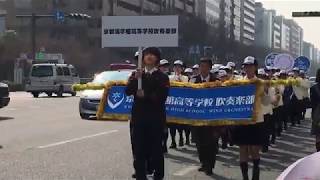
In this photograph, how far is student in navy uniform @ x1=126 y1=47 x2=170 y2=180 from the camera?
23.9 ft

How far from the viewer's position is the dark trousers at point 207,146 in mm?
9414

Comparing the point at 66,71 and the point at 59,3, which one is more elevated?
the point at 59,3

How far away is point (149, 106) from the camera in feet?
23.9

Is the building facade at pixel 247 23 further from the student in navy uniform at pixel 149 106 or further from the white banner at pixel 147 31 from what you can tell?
the student in navy uniform at pixel 149 106

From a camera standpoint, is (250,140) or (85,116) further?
(85,116)

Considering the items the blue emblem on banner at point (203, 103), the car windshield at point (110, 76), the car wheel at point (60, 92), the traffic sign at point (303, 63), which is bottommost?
the car wheel at point (60, 92)

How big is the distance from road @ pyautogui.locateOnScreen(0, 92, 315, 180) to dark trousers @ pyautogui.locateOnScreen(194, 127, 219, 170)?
213 millimetres

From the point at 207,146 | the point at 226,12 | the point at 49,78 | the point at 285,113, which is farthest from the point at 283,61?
the point at 226,12

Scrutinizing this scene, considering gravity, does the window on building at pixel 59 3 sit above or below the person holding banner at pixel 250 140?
above

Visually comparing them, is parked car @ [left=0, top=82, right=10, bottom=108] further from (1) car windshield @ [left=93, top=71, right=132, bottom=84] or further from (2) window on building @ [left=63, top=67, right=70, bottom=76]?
(2) window on building @ [left=63, top=67, right=70, bottom=76]

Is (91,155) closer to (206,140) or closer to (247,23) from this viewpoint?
(206,140)

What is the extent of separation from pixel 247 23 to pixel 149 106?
18167cm

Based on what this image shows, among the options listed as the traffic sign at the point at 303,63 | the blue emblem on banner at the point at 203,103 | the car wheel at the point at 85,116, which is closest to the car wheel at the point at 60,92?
the traffic sign at the point at 303,63

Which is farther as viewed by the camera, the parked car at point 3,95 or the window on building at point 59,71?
the window on building at point 59,71
